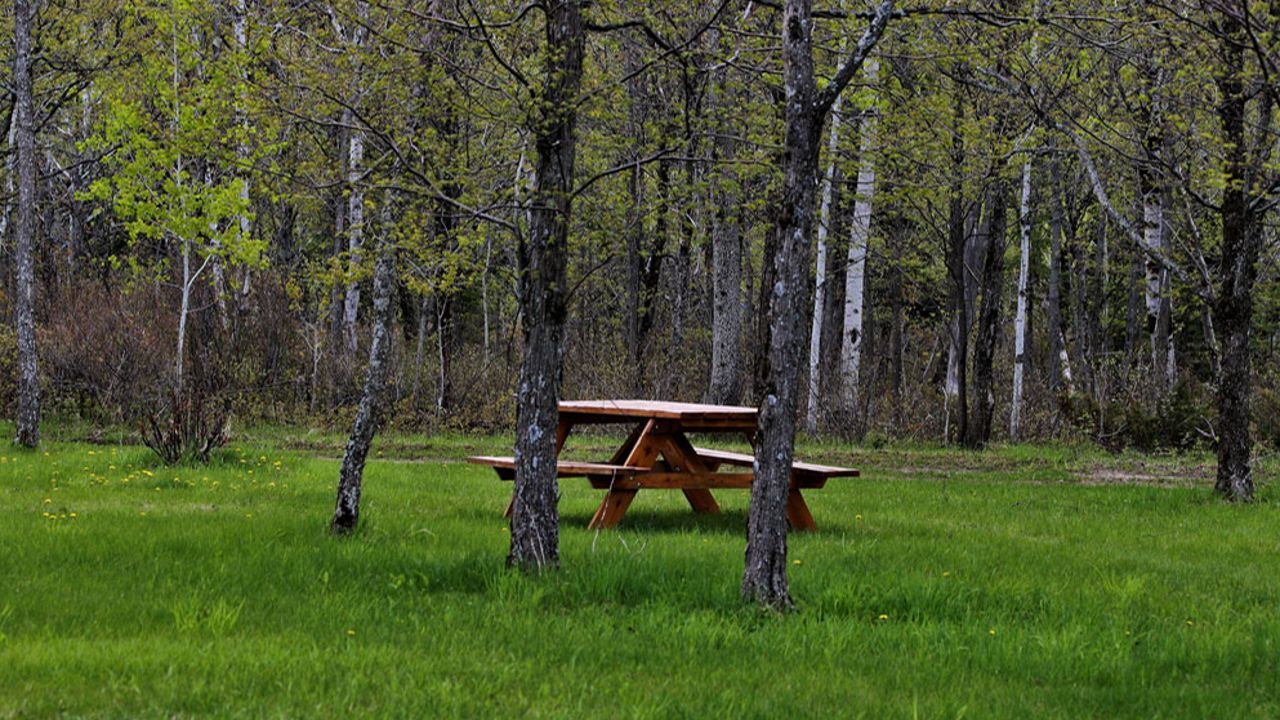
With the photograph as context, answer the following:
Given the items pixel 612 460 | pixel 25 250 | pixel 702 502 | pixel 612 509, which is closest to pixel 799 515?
pixel 702 502

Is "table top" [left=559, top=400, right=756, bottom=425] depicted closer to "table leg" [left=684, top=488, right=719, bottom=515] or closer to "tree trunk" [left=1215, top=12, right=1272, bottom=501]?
"table leg" [left=684, top=488, right=719, bottom=515]

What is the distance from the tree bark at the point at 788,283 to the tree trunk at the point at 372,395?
123 inches

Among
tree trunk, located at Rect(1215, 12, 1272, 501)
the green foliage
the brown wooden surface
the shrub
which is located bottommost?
the shrub

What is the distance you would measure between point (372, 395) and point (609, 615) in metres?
2.74

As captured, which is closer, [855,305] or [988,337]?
[988,337]

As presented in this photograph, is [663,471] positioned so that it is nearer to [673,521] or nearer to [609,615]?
[673,521]

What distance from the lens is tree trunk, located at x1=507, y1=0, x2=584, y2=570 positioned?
22.5 ft

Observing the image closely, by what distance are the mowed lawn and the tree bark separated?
0.51m

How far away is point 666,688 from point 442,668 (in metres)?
0.96

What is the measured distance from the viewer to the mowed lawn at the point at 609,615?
185 inches

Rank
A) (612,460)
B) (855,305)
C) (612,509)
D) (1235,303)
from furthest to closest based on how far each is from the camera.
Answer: (855,305) < (1235,303) < (612,460) < (612,509)

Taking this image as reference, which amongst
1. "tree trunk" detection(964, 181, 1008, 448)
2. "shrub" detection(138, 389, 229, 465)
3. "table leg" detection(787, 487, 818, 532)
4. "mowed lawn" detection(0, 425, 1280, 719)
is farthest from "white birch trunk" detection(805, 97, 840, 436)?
"table leg" detection(787, 487, 818, 532)

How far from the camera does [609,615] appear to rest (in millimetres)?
6109

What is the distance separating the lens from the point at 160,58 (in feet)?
60.9
